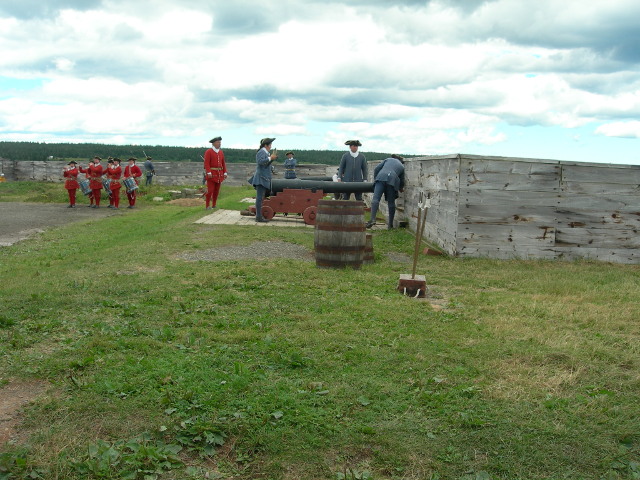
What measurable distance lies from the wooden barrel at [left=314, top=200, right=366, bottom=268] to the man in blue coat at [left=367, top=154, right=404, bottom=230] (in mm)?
5259

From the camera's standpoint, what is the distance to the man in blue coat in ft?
46.7

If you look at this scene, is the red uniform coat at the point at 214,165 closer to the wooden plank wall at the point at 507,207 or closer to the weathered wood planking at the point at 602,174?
the wooden plank wall at the point at 507,207

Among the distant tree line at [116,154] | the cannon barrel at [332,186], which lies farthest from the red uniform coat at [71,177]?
the distant tree line at [116,154]

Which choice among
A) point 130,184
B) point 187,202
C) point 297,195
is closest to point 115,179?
point 130,184

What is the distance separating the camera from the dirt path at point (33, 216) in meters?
14.6

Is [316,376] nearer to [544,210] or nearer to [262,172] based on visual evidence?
[544,210]

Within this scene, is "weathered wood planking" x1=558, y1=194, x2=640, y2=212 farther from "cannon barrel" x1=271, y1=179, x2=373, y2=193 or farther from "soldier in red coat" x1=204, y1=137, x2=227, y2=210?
"soldier in red coat" x1=204, y1=137, x2=227, y2=210

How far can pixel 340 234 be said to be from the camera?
8945 millimetres

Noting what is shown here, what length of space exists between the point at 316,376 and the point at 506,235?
655 centimetres

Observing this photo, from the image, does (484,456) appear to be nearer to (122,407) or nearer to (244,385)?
(244,385)

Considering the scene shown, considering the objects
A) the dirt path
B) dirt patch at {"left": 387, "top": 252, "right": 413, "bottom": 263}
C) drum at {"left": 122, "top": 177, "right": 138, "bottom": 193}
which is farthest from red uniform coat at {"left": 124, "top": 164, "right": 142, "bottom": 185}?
dirt patch at {"left": 387, "top": 252, "right": 413, "bottom": 263}

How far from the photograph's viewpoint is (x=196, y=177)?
119 ft

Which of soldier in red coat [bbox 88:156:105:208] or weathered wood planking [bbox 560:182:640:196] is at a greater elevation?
weathered wood planking [bbox 560:182:640:196]

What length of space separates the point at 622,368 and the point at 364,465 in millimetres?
2644
